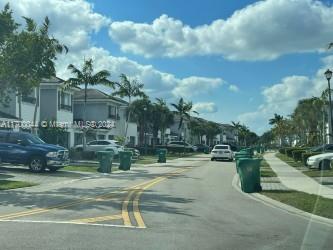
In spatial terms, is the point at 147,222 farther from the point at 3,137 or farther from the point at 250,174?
the point at 3,137

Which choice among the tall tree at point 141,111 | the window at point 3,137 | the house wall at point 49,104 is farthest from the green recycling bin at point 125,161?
the tall tree at point 141,111

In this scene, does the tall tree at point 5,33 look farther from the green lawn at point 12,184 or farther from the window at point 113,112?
the window at point 113,112

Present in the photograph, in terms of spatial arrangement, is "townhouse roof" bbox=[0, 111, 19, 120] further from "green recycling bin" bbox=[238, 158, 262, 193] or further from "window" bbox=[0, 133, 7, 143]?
"green recycling bin" bbox=[238, 158, 262, 193]

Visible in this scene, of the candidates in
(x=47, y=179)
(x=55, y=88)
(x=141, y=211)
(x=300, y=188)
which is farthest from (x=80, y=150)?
(x=141, y=211)

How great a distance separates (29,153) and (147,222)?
1780 cm

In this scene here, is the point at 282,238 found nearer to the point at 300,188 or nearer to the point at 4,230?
the point at 4,230

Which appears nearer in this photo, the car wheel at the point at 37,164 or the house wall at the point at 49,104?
the car wheel at the point at 37,164

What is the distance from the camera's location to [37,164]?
2880 cm

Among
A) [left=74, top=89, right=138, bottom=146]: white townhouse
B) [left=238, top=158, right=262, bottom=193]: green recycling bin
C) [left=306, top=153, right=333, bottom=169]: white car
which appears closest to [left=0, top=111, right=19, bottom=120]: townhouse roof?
[left=74, top=89, right=138, bottom=146]: white townhouse

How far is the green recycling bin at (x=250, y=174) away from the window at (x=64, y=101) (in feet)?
114

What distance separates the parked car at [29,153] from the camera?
28.8 m

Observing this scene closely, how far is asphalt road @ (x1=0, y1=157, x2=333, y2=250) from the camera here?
32.4 feet

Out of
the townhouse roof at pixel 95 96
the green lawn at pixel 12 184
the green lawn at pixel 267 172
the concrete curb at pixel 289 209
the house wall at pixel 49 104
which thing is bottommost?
the concrete curb at pixel 289 209

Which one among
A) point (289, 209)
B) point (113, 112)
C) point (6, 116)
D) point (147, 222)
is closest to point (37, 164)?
point (6, 116)
